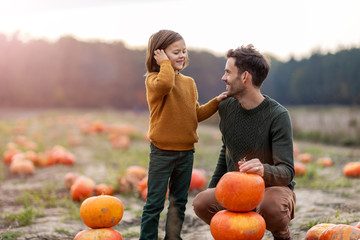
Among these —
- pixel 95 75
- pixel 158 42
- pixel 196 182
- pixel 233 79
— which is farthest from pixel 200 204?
pixel 95 75

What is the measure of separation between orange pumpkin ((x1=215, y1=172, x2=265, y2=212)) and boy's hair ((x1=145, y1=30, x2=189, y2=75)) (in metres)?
1.02

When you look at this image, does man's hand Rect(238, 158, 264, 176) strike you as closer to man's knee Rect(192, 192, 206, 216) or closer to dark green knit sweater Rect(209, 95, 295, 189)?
dark green knit sweater Rect(209, 95, 295, 189)

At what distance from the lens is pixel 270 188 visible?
2.64m

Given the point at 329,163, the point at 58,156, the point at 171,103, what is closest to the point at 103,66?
the point at 58,156

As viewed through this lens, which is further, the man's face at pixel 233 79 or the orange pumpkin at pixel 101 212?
the man's face at pixel 233 79

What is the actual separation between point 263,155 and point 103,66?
74.6 ft

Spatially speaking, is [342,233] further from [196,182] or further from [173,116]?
[196,182]

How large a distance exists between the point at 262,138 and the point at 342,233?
78 cm

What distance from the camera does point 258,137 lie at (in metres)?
2.68

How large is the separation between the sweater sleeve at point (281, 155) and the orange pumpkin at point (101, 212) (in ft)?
3.53

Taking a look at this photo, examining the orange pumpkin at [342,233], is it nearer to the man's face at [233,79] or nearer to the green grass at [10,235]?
the man's face at [233,79]

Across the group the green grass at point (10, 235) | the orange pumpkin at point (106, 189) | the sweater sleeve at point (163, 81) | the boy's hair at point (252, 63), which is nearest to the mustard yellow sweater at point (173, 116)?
the sweater sleeve at point (163, 81)

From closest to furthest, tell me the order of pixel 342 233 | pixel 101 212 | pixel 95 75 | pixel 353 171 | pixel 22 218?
pixel 342 233
pixel 101 212
pixel 22 218
pixel 353 171
pixel 95 75

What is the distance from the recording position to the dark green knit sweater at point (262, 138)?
2.52 metres
